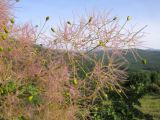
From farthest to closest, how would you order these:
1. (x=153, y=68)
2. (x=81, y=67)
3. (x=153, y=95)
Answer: (x=153, y=68) → (x=153, y=95) → (x=81, y=67)

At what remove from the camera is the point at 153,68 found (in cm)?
3550

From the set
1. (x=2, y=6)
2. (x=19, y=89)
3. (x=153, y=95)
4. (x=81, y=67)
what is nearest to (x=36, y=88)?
(x=19, y=89)

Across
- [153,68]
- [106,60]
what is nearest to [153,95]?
[153,68]

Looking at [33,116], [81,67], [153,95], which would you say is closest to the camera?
[81,67]

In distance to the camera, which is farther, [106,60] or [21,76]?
[106,60]

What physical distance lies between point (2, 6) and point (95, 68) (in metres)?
0.79

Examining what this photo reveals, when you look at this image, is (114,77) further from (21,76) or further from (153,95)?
(153,95)

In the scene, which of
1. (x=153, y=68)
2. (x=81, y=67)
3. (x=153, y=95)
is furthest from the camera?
(x=153, y=68)

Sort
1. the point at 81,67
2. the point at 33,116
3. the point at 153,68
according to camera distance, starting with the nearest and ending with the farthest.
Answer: the point at 81,67 → the point at 33,116 → the point at 153,68

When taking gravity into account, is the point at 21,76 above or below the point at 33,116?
above

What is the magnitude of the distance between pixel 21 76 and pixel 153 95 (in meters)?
19.0

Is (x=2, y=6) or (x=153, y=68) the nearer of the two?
(x=2, y=6)

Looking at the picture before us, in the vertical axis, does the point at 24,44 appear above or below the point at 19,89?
above

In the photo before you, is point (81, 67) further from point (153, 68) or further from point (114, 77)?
point (153, 68)
